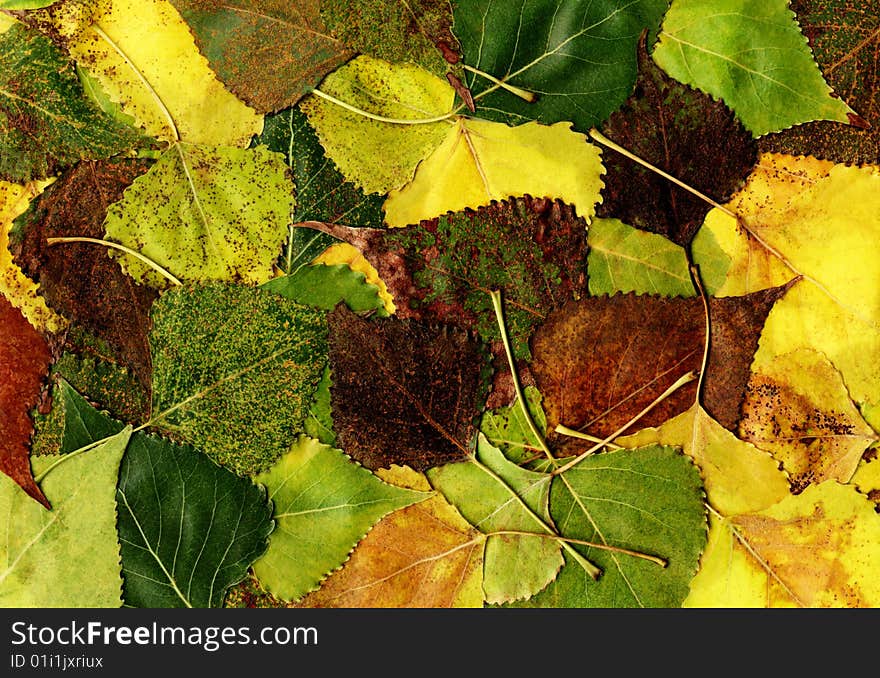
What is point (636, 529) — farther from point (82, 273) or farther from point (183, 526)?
point (82, 273)

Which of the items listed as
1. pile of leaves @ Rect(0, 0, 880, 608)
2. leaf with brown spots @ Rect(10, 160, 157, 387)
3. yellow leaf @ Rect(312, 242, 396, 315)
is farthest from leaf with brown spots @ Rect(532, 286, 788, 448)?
leaf with brown spots @ Rect(10, 160, 157, 387)

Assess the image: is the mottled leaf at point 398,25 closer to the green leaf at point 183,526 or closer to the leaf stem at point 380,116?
the leaf stem at point 380,116

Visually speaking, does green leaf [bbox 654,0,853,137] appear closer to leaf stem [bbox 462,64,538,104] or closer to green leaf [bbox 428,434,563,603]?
leaf stem [bbox 462,64,538,104]

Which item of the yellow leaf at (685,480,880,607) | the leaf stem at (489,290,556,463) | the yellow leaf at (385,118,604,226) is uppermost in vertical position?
the yellow leaf at (385,118,604,226)

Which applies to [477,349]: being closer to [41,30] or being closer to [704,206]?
[704,206]

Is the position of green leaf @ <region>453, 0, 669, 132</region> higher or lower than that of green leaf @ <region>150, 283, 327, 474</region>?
higher

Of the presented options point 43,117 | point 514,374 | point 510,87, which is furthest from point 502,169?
point 43,117
